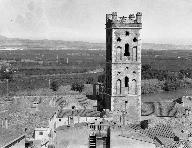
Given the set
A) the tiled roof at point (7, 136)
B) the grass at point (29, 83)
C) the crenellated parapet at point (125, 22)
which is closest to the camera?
the tiled roof at point (7, 136)

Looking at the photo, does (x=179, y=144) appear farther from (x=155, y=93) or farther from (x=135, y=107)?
(x=155, y=93)

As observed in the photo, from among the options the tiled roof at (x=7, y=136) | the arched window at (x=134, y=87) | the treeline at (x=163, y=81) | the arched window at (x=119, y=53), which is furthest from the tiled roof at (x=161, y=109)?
the treeline at (x=163, y=81)

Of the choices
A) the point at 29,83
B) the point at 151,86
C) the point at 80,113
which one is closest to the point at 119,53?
the point at 80,113

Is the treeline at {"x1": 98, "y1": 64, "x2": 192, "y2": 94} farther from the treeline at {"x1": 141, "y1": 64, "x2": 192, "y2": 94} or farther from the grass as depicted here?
the grass

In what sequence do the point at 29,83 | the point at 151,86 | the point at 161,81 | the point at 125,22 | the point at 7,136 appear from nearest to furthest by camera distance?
the point at 7,136
the point at 125,22
the point at 151,86
the point at 29,83
the point at 161,81

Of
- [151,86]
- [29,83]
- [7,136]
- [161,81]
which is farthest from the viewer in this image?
[161,81]

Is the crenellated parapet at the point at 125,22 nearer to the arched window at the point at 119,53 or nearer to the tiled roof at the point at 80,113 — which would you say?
the arched window at the point at 119,53

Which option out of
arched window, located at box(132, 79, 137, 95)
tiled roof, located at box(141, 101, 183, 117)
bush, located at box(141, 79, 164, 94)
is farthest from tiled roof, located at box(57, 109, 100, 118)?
bush, located at box(141, 79, 164, 94)

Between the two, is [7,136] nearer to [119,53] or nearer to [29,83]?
[119,53]

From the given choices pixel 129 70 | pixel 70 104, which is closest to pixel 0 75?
pixel 70 104
